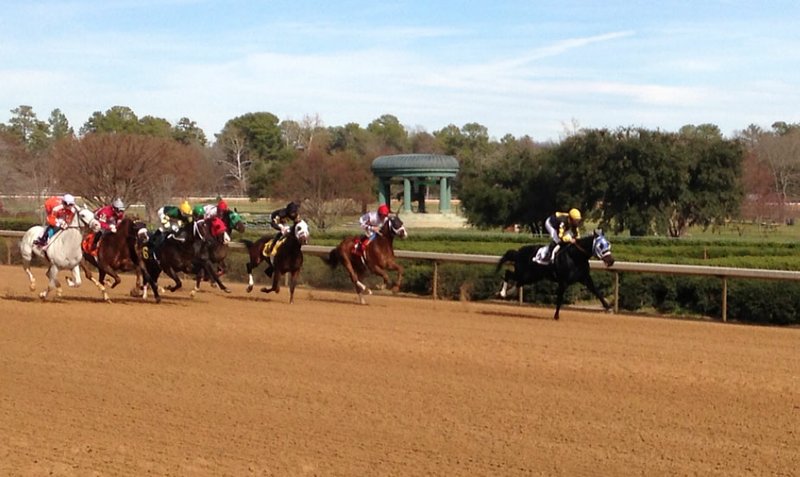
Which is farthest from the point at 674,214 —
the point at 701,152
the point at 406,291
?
the point at 406,291

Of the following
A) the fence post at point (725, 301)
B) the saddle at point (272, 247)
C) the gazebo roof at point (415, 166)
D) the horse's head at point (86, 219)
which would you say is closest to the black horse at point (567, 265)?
the fence post at point (725, 301)

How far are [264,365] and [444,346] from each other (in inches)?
88.5

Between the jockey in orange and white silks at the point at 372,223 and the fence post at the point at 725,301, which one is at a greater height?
the jockey in orange and white silks at the point at 372,223

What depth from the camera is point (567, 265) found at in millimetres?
14867

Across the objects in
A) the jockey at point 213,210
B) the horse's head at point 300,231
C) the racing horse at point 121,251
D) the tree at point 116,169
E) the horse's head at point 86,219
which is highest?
the tree at point 116,169

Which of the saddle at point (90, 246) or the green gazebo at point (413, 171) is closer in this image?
the saddle at point (90, 246)

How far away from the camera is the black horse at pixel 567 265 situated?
47.6 feet

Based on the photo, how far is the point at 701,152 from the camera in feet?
118

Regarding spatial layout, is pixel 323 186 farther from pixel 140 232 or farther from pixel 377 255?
pixel 140 232

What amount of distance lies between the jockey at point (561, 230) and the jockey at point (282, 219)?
12.3 feet

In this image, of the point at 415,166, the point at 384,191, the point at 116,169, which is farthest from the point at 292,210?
the point at 384,191

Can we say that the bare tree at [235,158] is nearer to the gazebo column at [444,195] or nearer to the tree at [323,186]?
the gazebo column at [444,195]

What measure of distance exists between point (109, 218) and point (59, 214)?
840 mm

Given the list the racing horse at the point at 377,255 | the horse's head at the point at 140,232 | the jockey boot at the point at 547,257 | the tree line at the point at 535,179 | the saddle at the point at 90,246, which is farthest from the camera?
the tree line at the point at 535,179
